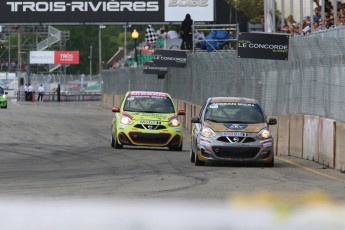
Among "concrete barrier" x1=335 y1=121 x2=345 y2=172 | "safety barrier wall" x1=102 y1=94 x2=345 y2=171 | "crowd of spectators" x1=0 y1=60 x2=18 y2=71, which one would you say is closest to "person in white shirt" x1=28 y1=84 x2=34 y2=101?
"safety barrier wall" x1=102 y1=94 x2=345 y2=171

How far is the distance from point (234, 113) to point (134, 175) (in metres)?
4.12

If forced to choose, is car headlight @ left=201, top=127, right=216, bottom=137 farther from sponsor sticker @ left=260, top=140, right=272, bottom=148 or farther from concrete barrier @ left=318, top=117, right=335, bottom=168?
concrete barrier @ left=318, top=117, right=335, bottom=168

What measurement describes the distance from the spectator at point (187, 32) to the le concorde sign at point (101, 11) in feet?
33.1

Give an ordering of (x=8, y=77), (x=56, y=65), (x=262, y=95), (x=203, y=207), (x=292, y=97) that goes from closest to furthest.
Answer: (x=203, y=207), (x=292, y=97), (x=262, y=95), (x=8, y=77), (x=56, y=65)

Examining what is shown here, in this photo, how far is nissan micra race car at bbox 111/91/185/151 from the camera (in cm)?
2258

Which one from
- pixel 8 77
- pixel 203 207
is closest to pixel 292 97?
pixel 203 207

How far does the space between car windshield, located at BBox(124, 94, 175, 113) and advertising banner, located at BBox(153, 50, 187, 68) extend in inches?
553

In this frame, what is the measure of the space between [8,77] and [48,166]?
97936 mm

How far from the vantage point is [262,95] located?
85.6 ft

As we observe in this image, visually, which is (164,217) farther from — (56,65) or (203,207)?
(56,65)

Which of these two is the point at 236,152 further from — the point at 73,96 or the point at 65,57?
the point at 65,57

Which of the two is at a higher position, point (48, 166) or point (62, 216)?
point (62, 216)

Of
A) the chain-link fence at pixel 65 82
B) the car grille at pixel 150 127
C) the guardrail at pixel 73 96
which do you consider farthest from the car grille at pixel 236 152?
the chain-link fence at pixel 65 82

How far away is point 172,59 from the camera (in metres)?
38.4
